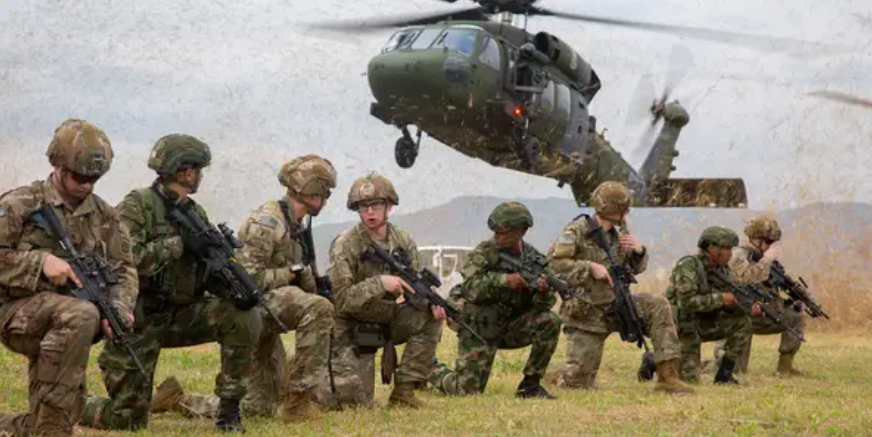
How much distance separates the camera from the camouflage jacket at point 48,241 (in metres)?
6.63

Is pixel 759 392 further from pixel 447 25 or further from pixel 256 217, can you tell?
pixel 447 25

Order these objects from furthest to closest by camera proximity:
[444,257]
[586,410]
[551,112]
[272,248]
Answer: [444,257], [551,112], [586,410], [272,248]


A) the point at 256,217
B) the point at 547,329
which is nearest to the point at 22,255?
the point at 256,217

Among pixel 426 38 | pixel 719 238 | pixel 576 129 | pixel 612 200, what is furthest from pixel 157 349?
pixel 576 129

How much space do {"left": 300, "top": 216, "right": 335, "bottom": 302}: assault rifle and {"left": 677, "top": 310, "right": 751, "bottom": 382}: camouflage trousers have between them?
4977 mm

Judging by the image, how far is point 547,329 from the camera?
10828 millimetres

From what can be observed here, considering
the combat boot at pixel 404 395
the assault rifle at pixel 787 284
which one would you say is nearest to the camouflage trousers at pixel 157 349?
the combat boot at pixel 404 395

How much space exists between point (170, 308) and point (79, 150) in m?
1.49

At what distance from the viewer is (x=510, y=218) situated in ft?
35.1

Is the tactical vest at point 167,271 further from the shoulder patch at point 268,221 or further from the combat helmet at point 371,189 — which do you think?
the combat helmet at point 371,189

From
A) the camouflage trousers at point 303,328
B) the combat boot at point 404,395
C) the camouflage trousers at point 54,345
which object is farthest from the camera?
the combat boot at point 404,395

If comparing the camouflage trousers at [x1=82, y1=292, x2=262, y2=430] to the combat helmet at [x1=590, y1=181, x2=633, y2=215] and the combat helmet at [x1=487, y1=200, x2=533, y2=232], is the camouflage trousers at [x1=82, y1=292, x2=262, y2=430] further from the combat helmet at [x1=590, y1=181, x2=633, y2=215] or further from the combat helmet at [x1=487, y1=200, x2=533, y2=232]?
the combat helmet at [x1=590, y1=181, x2=633, y2=215]

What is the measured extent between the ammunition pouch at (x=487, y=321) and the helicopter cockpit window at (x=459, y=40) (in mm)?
9900

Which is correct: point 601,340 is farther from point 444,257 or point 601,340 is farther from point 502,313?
point 444,257
